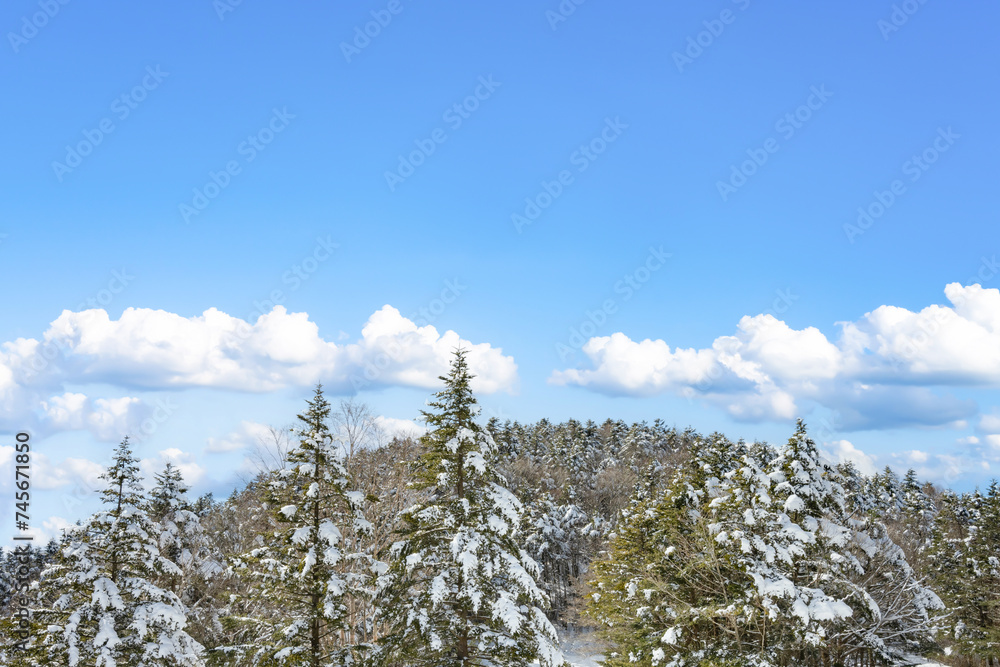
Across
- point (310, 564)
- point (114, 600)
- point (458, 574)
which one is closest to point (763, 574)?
point (458, 574)

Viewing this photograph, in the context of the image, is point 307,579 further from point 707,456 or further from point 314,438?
point 707,456

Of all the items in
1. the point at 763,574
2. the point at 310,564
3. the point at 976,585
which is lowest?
the point at 976,585

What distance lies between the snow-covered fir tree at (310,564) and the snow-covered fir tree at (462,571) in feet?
4.09

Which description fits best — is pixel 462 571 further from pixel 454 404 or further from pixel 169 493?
pixel 169 493

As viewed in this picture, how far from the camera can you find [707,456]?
93.1 ft

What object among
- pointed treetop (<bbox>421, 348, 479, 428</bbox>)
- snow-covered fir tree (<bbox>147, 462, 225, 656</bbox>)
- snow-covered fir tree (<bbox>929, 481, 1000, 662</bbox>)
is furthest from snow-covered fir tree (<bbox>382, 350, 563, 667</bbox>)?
snow-covered fir tree (<bbox>929, 481, 1000, 662</bbox>)

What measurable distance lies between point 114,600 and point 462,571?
9355 mm

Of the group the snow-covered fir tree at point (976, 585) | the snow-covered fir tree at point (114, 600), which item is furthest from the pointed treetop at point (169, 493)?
the snow-covered fir tree at point (976, 585)

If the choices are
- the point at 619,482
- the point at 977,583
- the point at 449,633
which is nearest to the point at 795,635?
the point at 449,633

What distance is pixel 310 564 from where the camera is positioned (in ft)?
54.0

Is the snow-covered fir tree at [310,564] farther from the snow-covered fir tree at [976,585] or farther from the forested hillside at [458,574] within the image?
the snow-covered fir tree at [976,585]

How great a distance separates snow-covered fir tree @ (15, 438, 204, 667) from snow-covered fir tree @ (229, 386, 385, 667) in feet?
8.04

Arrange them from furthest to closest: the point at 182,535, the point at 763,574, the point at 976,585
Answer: the point at 976,585 < the point at 182,535 < the point at 763,574

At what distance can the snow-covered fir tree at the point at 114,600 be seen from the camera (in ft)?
55.8
